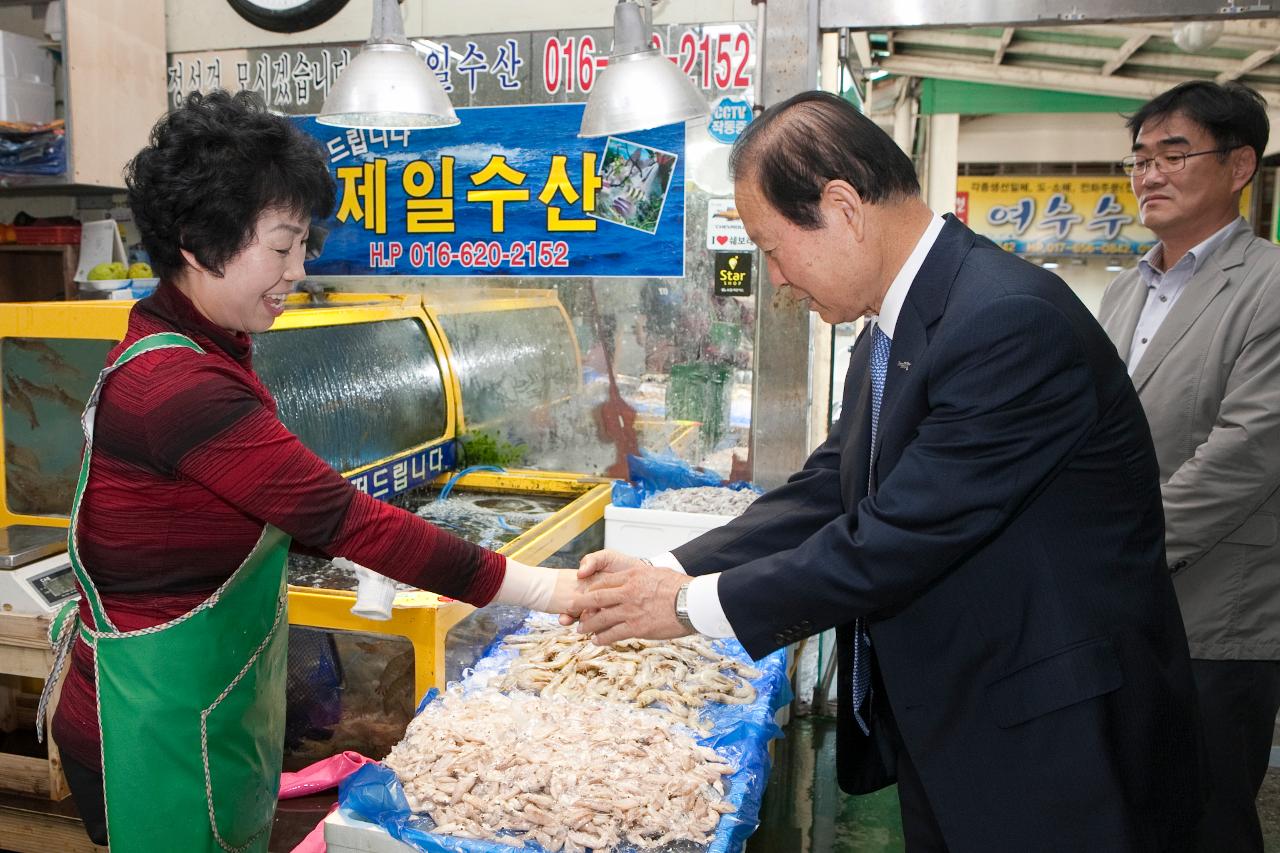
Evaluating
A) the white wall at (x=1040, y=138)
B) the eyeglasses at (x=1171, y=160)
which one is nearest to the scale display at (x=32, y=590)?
the eyeglasses at (x=1171, y=160)

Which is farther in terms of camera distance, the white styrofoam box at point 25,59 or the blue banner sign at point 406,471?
the white styrofoam box at point 25,59

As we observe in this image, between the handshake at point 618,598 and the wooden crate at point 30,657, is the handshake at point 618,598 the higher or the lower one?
the higher one

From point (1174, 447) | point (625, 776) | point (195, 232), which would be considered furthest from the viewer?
point (1174, 447)

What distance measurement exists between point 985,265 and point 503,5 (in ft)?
9.49

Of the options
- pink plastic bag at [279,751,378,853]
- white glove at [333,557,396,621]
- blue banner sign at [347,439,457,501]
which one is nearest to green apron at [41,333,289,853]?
white glove at [333,557,396,621]

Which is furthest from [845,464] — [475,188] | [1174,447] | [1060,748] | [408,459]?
[475,188]

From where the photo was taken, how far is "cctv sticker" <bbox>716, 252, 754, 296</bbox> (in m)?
3.83

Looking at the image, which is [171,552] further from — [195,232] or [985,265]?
[985,265]

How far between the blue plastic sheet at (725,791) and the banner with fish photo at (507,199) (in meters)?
1.90

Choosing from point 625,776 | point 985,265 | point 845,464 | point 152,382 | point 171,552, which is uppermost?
point 985,265

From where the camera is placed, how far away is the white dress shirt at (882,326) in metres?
1.69

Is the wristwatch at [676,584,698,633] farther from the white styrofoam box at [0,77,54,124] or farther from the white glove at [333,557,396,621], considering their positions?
the white styrofoam box at [0,77,54,124]

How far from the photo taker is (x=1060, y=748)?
154 cm

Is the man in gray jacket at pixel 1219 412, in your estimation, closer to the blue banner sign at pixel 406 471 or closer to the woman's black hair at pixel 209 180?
the woman's black hair at pixel 209 180
